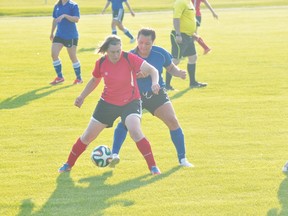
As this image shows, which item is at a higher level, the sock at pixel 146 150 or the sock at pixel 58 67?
the sock at pixel 146 150

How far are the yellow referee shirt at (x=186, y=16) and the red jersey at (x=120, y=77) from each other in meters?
7.60

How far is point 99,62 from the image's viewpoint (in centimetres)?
975

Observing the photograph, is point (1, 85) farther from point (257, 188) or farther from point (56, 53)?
point (257, 188)

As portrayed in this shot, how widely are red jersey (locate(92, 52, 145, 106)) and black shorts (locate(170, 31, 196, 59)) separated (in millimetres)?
7486

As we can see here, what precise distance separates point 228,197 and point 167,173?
1.37 m

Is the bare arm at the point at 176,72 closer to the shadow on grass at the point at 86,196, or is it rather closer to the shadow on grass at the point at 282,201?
the shadow on grass at the point at 86,196

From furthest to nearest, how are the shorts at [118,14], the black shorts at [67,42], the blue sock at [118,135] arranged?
1. the shorts at [118,14]
2. the black shorts at [67,42]
3. the blue sock at [118,135]

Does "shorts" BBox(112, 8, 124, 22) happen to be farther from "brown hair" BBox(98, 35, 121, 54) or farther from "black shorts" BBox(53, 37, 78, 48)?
"brown hair" BBox(98, 35, 121, 54)

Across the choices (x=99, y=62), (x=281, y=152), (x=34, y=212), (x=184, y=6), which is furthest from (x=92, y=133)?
(x=184, y=6)

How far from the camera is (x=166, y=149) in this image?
1145 centimetres

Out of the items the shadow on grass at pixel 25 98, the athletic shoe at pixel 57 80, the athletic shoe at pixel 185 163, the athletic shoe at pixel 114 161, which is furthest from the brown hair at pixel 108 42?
the athletic shoe at pixel 57 80

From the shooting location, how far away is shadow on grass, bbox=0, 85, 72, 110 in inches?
616

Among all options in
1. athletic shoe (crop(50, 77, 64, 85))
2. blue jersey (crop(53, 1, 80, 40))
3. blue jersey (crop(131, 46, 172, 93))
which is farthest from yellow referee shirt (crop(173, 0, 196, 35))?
blue jersey (crop(131, 46, 172, 93))

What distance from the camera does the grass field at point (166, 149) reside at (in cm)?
860
